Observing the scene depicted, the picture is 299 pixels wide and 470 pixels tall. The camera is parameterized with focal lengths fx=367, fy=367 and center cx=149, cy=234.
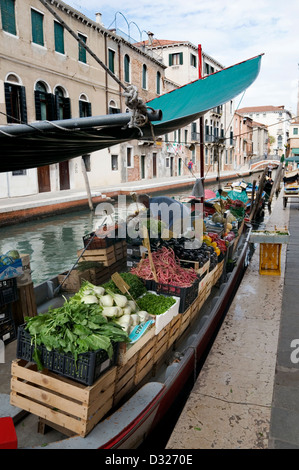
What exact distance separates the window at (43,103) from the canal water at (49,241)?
637 cm

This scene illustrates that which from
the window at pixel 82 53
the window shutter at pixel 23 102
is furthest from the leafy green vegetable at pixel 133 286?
the window at pixel 82 53

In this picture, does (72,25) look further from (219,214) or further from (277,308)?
(277,308)

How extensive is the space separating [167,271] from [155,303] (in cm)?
65

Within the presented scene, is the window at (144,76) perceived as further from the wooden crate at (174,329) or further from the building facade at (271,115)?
the building facade at (271,115)

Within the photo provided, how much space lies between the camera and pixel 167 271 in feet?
15.2

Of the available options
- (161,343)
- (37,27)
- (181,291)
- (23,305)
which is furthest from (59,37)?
(161,343)

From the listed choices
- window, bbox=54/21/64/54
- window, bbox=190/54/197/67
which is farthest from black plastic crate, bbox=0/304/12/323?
window, bbox=190/54/197/67

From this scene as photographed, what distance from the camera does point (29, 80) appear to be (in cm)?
1938

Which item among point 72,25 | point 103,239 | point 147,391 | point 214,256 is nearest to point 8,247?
point 103,239

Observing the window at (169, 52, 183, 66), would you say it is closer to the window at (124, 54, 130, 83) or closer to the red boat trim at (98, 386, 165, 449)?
the window at (124, 54, 130, 83)

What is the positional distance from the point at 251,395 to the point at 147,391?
1.10 m

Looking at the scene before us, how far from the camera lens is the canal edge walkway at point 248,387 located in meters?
3.06

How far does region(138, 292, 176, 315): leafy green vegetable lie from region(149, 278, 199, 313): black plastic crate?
0.19m

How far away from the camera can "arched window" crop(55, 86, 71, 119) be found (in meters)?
21.8
